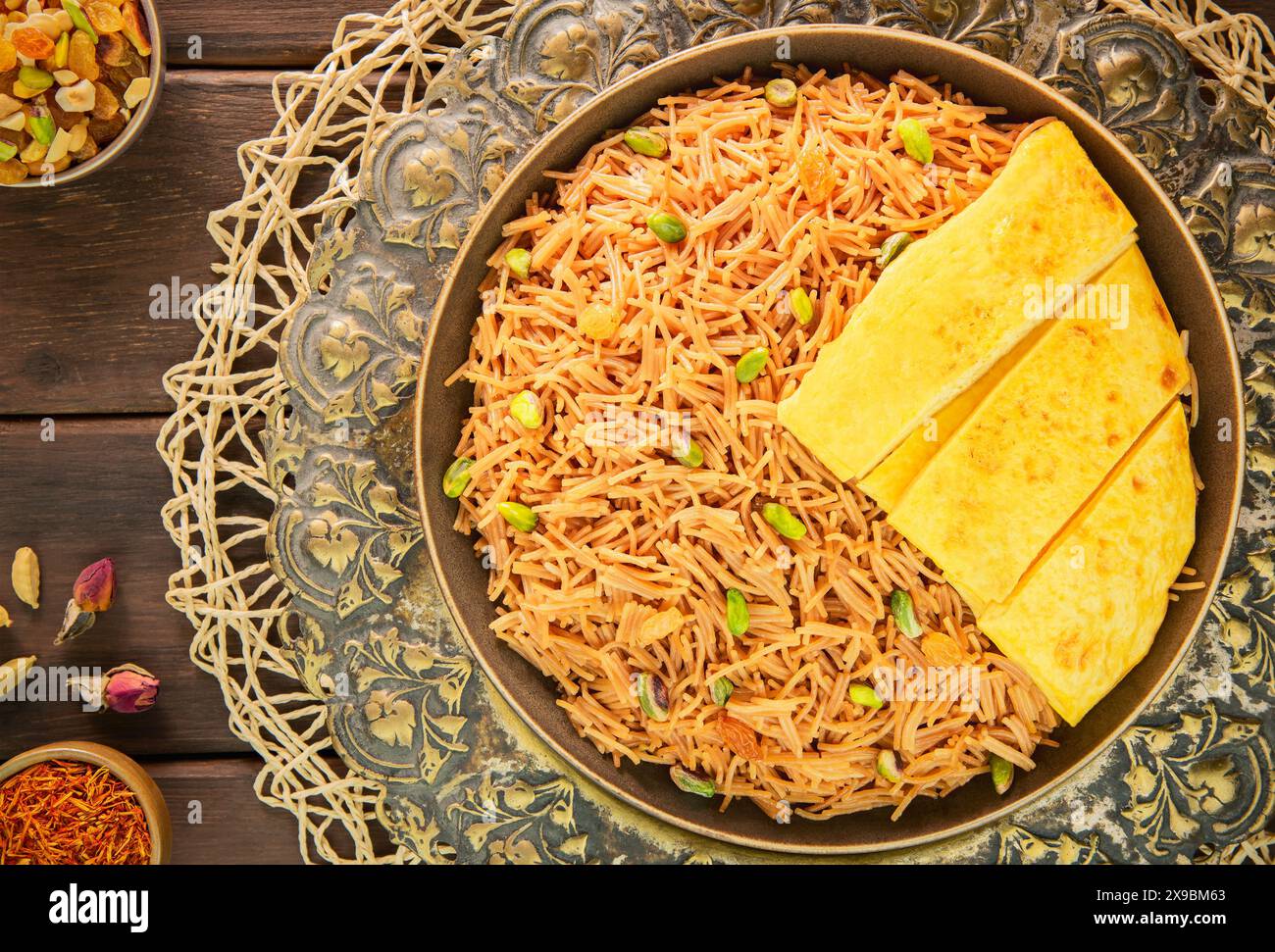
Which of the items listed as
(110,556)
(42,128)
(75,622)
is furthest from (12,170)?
(75,622)

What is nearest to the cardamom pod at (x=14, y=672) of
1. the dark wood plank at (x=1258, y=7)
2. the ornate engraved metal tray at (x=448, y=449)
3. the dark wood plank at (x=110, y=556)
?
the dark wood plank at (x=110, y=556)

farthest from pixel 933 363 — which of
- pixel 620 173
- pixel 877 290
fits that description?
pixel 620 173

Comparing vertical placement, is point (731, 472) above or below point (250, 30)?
below

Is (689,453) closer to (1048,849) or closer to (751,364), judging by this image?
(751,364)

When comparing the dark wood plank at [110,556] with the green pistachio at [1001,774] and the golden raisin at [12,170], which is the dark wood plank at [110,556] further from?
the green pistachio at [1001,774]

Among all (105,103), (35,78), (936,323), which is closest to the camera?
(936,323)

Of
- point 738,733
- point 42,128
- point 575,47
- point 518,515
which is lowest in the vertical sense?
point 738,733
